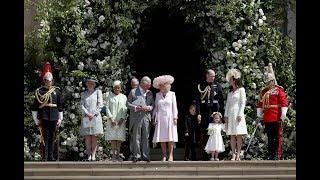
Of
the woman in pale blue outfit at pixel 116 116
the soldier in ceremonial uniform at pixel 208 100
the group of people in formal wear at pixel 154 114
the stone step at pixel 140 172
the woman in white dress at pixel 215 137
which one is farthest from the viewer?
the soldier in ceremonial uniform at pixel 208 100

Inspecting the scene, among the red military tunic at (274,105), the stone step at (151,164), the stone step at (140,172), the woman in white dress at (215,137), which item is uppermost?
→ the red military tunic at (274,105)

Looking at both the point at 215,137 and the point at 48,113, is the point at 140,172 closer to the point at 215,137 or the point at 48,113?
→ the point at 215,137

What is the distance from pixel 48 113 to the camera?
1530cm

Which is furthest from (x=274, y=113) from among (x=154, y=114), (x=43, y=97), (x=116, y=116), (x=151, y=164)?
(x=43, y=97)

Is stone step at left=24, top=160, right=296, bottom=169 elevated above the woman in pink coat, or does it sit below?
below

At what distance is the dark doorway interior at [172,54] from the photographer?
20.2 m

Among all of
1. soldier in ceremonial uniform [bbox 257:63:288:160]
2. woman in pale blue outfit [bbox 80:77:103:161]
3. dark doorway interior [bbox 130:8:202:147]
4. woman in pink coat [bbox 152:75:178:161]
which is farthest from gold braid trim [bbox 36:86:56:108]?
dark doorway interior [bbox 130:8:202:147]

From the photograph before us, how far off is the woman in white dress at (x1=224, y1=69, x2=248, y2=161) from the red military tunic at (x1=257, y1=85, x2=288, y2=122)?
43 centimetres

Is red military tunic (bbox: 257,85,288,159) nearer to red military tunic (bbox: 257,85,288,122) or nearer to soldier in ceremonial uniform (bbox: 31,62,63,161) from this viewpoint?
red military tunic (bbox: 257,85,288,122)

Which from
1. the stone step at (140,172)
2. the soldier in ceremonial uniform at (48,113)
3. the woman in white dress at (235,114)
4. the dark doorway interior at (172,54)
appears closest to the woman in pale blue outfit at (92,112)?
the soldier in ceremonial uniform at (48,113)

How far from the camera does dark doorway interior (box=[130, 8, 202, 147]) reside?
2023 centimetres

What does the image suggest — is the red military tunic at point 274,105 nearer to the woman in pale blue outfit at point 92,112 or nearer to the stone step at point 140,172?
the stone step at point 140,172

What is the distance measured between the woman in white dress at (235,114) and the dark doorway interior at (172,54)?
4.34 m
